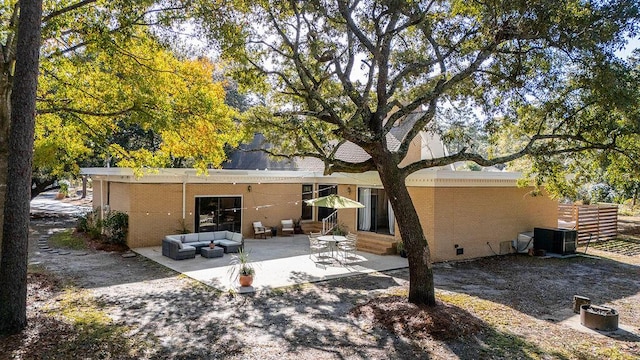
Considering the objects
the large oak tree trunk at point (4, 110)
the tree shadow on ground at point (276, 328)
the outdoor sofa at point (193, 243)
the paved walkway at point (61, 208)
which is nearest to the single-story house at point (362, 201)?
the outdoor sofa at point (193, 243)

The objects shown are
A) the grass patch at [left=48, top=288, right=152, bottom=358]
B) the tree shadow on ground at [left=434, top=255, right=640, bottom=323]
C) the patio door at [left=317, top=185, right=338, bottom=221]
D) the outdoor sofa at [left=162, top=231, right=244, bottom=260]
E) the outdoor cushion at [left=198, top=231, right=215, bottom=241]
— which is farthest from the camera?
the patio door at [left=317, top=185, right=338, bottom=221]

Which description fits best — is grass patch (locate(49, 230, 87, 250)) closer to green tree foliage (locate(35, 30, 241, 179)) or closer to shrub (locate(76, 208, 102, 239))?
shrub (locate(76, 208, 102, 239))

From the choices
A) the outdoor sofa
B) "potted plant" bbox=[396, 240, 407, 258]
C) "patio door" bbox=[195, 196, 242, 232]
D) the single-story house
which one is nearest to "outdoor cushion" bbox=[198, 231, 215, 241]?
the outdoor sofa

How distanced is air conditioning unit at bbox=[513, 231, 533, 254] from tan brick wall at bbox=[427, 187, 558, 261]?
241mm

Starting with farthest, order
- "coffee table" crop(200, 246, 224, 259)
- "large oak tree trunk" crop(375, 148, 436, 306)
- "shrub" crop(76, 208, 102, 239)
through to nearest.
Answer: "shrub" crop(76, 208, 102, 239), "coffee table" crop(200, 246, 224, 259), "large oak tree trunk" crop(375, 148, 436, 306)

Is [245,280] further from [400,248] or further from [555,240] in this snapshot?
[555,240]

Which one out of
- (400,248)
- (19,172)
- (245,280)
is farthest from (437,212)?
(19,172)

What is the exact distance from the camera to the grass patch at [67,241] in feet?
54.2

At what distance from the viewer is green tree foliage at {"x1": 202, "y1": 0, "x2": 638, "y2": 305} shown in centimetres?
798

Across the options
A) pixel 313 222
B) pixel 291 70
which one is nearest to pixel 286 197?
pixel 313 222

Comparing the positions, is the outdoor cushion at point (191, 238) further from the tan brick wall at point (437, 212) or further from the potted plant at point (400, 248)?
the potted plant at point (400, 248)

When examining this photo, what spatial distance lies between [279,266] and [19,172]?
8.18m

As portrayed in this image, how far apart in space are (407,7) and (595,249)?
15593 millimetres

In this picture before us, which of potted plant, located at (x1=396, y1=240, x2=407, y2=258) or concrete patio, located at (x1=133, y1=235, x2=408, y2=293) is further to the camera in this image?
potted plant, located at (x1=396, y1=240, x2=407, y2=258)
